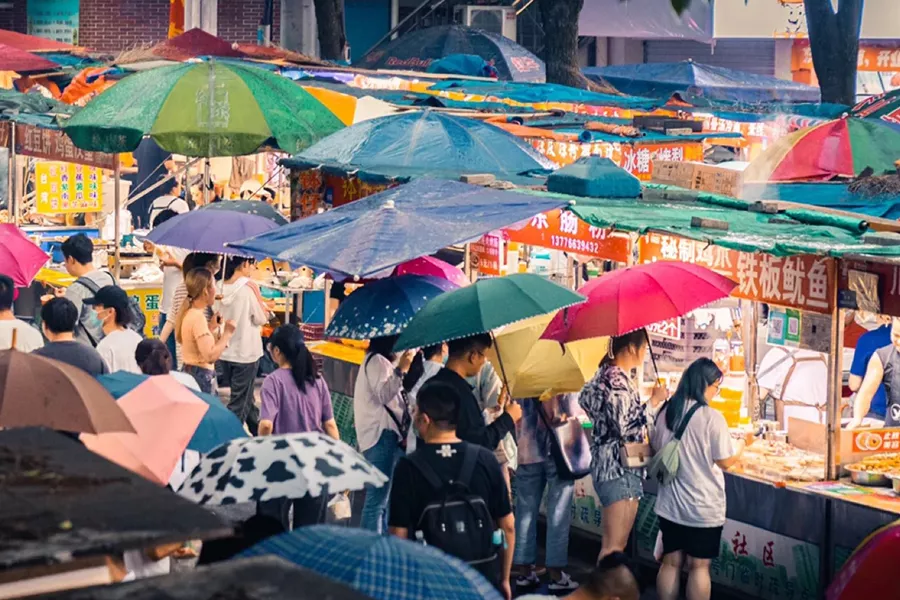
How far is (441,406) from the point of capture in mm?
6992

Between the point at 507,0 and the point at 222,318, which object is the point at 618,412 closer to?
the point at 222,318

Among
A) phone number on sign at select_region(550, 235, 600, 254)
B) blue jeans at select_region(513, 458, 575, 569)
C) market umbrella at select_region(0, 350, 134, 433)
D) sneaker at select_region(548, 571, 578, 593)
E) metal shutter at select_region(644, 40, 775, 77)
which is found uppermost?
metal shutter at select_region(644, 40, 775, 77)

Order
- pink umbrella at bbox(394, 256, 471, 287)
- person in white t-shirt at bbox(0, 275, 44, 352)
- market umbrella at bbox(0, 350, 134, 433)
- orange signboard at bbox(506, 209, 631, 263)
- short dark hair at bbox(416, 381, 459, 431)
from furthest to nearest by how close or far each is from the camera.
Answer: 1. pink umbrella at bbox(394, 256, 471, 287)
2. orange signboard at bbox(506, 209, 631, 263)
3. person in white t-shirt at bbox(0, 275, 44, 352)
4. short dark hair at bbox(416, 381, 459, 431)
5. market umbrella at bbox(0, 350, 134, 433)

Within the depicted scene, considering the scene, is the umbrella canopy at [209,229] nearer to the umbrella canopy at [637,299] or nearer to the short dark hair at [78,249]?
the short dark hair at [78,249]

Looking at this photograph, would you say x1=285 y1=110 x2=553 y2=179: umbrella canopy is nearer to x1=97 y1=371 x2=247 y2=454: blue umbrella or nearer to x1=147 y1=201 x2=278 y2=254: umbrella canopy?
x1=147 y1=201 x2=278 y2=254: umbrella canopy

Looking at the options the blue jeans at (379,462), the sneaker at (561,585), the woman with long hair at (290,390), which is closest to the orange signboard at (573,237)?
the blue jeans at (379,462)

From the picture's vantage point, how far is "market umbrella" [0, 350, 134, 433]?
6.29 metres

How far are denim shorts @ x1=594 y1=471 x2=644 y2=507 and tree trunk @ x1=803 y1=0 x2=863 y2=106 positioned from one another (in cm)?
1424

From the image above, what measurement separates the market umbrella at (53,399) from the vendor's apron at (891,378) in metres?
6.48

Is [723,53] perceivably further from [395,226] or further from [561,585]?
[561,585]

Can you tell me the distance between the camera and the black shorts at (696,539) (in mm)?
8898

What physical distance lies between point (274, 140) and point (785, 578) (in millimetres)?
5401

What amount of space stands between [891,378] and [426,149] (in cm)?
370

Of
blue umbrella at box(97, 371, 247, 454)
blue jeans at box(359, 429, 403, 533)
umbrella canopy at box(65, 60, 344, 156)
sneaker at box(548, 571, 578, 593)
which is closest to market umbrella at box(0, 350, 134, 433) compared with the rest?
blue umbrella at box(97, 371, 247, 454)
